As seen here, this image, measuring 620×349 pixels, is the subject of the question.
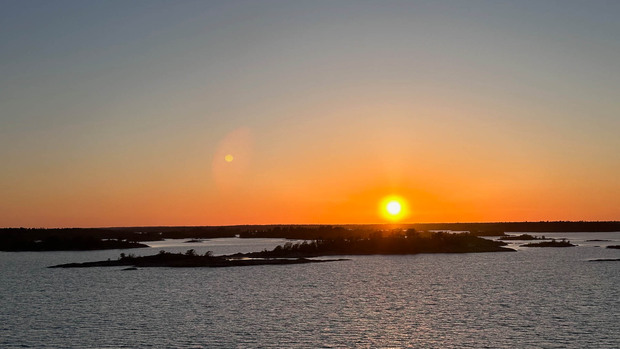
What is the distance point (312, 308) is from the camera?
57656 mm

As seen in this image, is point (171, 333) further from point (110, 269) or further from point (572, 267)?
point (572, 267)

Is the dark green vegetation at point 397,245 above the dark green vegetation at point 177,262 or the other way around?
above

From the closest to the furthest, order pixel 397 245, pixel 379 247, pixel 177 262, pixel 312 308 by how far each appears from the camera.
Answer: pixel 312 308 → pixel 177 262 → pixel 379 247 → pixel 397 245

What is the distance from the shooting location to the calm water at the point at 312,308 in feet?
140

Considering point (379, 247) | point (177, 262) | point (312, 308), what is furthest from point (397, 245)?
point (312, 308)

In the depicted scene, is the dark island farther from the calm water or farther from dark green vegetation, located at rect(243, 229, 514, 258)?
the calm water

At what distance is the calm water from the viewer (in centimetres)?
4262

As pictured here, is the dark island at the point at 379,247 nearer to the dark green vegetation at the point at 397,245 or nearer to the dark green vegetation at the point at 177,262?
the dark green vegetation at the point at 397,245

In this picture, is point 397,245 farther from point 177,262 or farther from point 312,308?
point 312,308

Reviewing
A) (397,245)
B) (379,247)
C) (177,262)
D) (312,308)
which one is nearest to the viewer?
(312,308)

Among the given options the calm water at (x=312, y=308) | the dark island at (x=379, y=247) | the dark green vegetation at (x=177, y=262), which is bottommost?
the calm water at (x=312, y=308)

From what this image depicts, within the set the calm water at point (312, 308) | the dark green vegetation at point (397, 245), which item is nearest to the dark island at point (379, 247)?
the dark green vegetation at point (397, 245)

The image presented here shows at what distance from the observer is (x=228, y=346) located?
40531 mm

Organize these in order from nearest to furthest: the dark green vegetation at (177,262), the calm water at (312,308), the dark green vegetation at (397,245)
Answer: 1. the calm water at (312,308)
2. the dark green vegetation at (177,262)
3. the dark green vegetation at (397,245)
